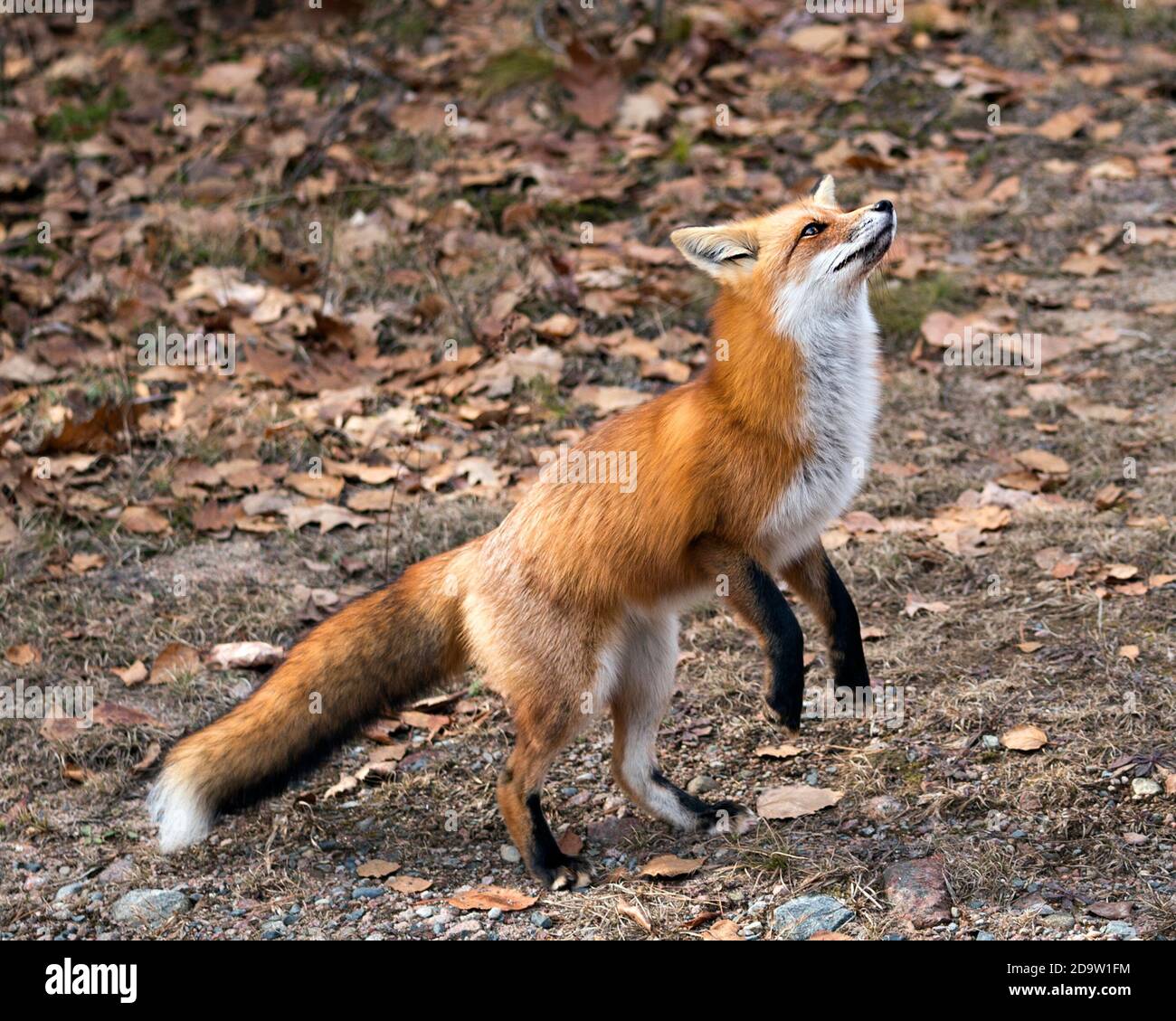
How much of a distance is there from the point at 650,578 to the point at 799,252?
3.92 feet

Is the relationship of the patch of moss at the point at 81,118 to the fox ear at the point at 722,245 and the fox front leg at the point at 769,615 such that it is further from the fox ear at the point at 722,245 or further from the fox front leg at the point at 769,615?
the fox front leg at the point at 769,615

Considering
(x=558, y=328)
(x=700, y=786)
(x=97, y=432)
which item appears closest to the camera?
(x=700, y=786)

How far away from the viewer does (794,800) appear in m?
4.52

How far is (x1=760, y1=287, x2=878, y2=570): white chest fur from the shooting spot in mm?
4258

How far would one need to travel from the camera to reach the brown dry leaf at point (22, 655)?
542 cm

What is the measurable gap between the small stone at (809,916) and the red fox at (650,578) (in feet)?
1.86

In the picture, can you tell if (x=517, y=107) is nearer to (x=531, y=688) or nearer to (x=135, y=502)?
(x=135, y=502)

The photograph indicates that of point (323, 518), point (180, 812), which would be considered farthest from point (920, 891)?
point (323, 518)

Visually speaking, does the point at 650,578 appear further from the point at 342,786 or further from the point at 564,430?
the point at 564,430

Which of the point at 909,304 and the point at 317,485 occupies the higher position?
the point at 909,304

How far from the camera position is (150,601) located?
5.84m

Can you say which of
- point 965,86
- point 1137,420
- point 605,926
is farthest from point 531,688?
point 965,86

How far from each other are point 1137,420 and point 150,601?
4804mm

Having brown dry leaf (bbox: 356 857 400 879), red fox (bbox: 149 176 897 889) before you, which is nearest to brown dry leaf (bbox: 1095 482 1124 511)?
red fox (bbox: 149 176 897 889)
